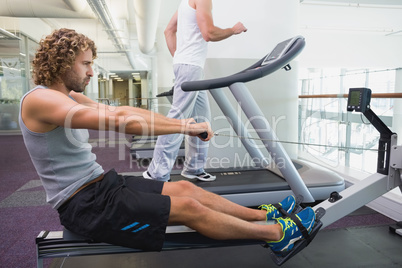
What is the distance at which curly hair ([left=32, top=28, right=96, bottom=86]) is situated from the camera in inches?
45.7

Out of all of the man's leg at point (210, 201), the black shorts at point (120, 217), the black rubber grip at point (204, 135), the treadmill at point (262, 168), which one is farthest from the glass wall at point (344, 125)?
the black shorts at point (120, 217)

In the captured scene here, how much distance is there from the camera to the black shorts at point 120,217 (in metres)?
1.09

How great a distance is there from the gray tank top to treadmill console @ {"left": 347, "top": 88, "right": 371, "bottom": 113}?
130 cm

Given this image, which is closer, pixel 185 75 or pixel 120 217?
pixel 120 217

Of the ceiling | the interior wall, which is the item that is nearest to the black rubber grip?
the ceiling

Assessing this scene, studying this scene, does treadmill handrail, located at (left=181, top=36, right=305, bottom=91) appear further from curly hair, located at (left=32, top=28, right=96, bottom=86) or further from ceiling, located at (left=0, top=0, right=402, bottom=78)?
ceiling, located at (left=0, top=0, right=402, bottom=78)

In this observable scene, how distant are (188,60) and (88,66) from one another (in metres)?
1.06

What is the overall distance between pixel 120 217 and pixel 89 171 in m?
0.25

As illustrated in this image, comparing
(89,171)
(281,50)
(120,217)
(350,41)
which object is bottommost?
(120,217)

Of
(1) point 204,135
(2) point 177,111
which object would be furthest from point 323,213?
(2) point 177,111

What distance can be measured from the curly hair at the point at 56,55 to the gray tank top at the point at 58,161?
121 millimetres

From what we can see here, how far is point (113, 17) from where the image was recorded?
6.34m

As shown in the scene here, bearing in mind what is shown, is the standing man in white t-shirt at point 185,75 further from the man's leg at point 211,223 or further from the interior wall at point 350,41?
the interior wall at point 350,41

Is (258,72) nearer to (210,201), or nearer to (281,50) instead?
(281,50)
